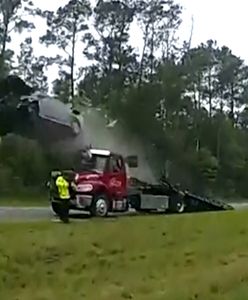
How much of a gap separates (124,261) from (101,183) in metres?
10.8

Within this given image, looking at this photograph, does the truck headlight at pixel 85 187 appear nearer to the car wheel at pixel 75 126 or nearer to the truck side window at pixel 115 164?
the truck side window at pixel 115 164

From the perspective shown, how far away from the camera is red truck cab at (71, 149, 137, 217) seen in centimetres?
2758

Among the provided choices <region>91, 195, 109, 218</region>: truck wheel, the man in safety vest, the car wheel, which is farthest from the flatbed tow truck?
the car wheel

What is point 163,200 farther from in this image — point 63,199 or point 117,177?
→ point 63,199

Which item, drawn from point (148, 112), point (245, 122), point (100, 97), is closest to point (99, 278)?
point (148, 112)

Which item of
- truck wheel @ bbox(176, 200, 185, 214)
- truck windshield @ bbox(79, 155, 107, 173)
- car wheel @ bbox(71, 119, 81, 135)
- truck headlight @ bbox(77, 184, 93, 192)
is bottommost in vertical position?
truck wheel @ bbox(176, 200, 185, 214)

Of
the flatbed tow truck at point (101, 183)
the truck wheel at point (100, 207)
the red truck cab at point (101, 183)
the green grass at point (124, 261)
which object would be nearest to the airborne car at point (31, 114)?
the green grass at point (124, 261)

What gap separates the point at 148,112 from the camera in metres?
60.0

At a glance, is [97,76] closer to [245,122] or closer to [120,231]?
[245,122]

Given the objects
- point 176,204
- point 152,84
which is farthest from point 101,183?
point 152,84

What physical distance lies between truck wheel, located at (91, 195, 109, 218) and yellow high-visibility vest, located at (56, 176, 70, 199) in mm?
2780

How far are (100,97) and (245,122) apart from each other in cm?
2664

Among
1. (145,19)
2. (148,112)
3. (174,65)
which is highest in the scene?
(145,19)

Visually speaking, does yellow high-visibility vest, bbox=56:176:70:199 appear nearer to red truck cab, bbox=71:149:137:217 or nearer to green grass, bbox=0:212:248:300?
green grass, bbox=0:212:248:300
